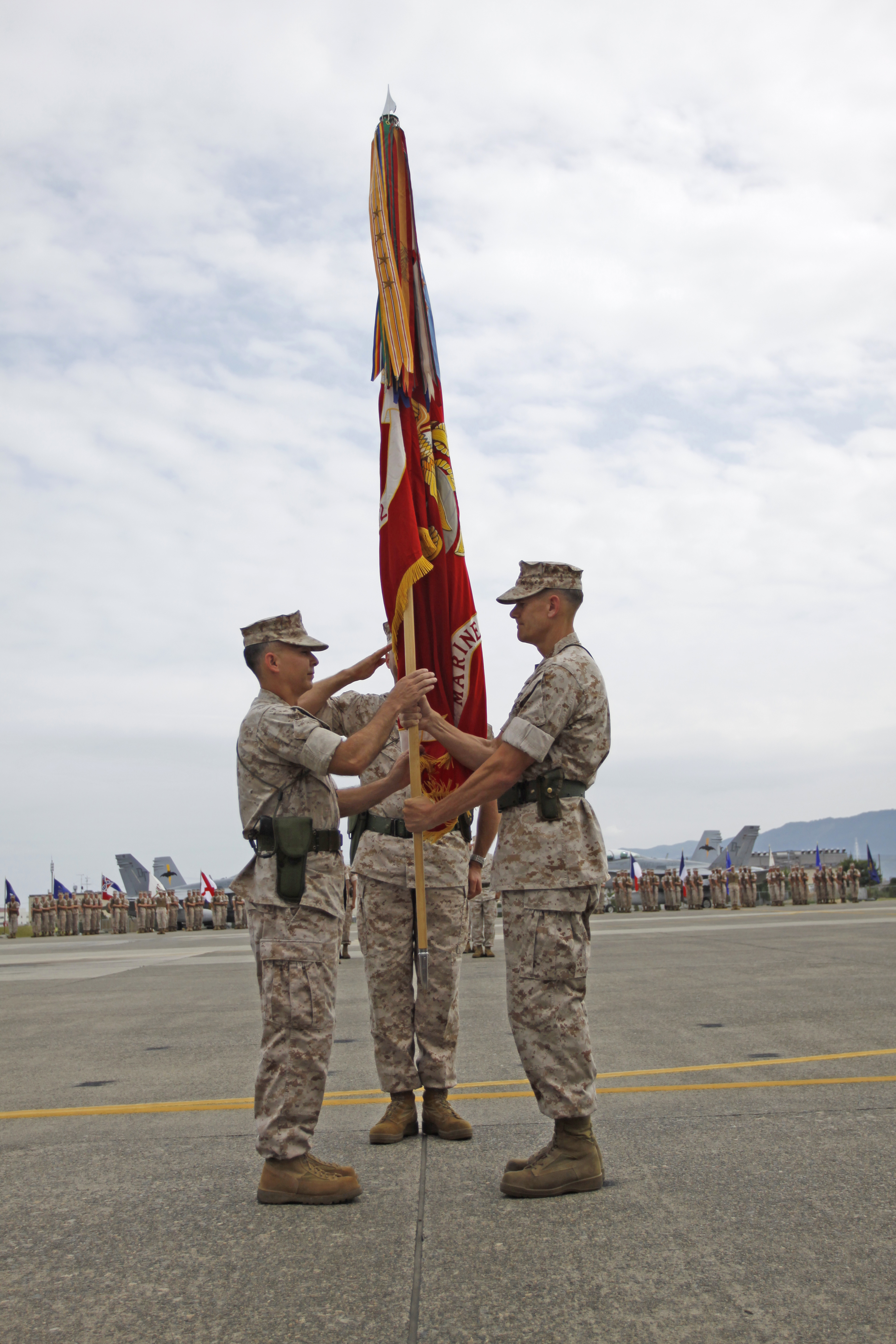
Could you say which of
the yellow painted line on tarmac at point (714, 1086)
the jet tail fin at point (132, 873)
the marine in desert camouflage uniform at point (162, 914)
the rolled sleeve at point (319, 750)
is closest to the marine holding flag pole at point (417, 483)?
the rolled sleeve at point (319, 750)

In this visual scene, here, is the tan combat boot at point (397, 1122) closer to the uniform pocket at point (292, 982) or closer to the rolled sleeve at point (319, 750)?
the uniform pocket at point (292, 982)

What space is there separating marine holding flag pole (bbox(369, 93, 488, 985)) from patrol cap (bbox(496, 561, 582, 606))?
2.56 feet

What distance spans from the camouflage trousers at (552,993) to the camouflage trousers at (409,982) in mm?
771

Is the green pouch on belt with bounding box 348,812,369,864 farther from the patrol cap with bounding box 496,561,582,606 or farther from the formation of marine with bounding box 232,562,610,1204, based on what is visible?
the patrol cap with bounding box 496,561,582,606

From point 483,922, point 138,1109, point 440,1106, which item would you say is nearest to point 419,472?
point 440,1106

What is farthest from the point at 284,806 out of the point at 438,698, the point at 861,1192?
the point at 861,1192

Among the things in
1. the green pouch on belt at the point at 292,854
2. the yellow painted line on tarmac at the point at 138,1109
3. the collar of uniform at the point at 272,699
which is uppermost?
the collar of uniform at the point at 272,699

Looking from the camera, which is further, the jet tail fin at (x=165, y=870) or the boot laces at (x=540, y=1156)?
the jet tail fin at (x=165, y=870)

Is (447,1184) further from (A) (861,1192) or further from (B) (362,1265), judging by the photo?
(A) (861,1192)

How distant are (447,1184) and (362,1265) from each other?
0.75 metres

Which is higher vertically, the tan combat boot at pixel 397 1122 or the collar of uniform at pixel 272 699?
the collar of uniform at pixel 272 699

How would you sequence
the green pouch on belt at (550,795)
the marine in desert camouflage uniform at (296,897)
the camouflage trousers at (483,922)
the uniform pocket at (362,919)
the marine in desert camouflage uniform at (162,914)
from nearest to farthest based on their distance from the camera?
1. the marine in desert camouflage uniform at (296,897)
2. the green pouch on belt at (550,795)
3. the uniform pocket at (362,919)
4. the camouflage trousers at (483,922)
5. the marine in desert camouflage uniform at (162,914)

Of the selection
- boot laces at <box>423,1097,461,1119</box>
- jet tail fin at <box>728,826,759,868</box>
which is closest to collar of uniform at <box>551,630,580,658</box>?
boot laces at <box>423,1097,461,1119</box>

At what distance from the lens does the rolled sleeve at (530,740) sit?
3.54m
